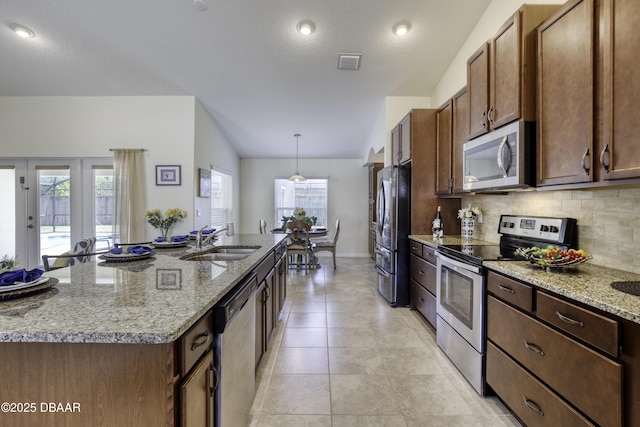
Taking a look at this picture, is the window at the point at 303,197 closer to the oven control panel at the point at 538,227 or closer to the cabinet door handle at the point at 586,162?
the oven control panel at the point at 538,227

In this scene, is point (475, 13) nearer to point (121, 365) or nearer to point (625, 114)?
point (625, 114)

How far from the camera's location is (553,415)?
1.28m

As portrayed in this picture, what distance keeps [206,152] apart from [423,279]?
12.3 ft

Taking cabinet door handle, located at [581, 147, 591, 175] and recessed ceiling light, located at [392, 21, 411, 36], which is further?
recessed ceiling light, located at [392, 21, 411, 36]

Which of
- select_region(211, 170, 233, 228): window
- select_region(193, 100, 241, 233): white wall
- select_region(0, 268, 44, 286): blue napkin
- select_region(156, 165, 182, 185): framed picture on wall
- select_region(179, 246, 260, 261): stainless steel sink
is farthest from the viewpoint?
select_region(211, 170, 233, 228): window

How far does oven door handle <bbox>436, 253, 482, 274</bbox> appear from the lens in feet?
6.04

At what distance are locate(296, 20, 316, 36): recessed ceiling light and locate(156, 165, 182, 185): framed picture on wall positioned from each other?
2521 mm

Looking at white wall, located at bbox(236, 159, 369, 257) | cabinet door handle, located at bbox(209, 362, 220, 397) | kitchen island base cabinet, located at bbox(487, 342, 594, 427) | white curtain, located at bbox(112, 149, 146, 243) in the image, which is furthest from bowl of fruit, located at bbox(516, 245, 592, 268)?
white wall, located at bbox(236, 159, 369, 257)

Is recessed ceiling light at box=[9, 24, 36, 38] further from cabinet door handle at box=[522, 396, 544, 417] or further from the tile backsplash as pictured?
cabinet door handle at box=[522, 396, 544, 417]

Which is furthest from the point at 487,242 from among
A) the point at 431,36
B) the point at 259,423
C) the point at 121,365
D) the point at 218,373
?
the point at 121,365

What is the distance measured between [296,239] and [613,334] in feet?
14.5

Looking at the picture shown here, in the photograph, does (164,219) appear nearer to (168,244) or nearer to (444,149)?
(168,244)

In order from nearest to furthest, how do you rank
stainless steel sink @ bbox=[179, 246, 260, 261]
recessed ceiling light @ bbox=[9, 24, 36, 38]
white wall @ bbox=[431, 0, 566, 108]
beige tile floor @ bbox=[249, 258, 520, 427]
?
beige tile floor @ bbox=[249, 258, 520, 427] < stainless steel sink @ bbox=[179, 246, 260, 261] < white wall @ bbox=[431, 0, 566, 108] < recessed ceiling light @ bbox=[9, 24, 36, 38]

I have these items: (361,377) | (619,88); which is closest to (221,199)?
(361,377)
